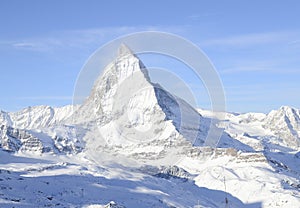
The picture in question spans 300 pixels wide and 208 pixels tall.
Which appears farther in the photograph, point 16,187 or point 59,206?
point 16,187

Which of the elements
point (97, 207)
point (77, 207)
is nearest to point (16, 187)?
point (77, 207)

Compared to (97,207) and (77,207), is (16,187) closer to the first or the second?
(77,207)

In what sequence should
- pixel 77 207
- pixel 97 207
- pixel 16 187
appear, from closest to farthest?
pixel 97 207, pixel 77 207, pixel 16 187

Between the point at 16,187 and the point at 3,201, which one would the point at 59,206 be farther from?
the point at 16,187

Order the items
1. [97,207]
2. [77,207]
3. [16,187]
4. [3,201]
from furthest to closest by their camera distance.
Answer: [16,187], [77,207], [97,207], [3,201]

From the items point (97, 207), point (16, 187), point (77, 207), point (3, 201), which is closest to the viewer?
point (3, 201)

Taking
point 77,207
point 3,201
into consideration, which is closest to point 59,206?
point 77,207

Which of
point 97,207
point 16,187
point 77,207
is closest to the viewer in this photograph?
point 97,207

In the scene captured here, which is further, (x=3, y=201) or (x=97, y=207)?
(x=97, y=207)

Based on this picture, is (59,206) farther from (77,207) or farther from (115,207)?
(115,207)
